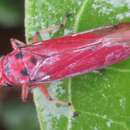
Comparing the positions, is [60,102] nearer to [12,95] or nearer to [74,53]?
[74,53]

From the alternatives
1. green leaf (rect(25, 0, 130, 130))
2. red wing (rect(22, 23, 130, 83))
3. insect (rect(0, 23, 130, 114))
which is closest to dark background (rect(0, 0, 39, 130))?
insect (rect(0, 23, 130, 114))

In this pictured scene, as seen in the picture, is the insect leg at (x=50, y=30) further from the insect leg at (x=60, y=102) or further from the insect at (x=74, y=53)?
the insect leg at (x=60, y=102)

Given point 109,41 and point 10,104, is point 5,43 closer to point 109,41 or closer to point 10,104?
point 10,104

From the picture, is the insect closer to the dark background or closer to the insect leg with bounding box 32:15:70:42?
the insect leg with bounding box 32:15:70:42

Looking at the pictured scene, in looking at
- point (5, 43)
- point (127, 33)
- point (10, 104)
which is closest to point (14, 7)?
point (5, 43)

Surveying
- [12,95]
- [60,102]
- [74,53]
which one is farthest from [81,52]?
[12,95]
